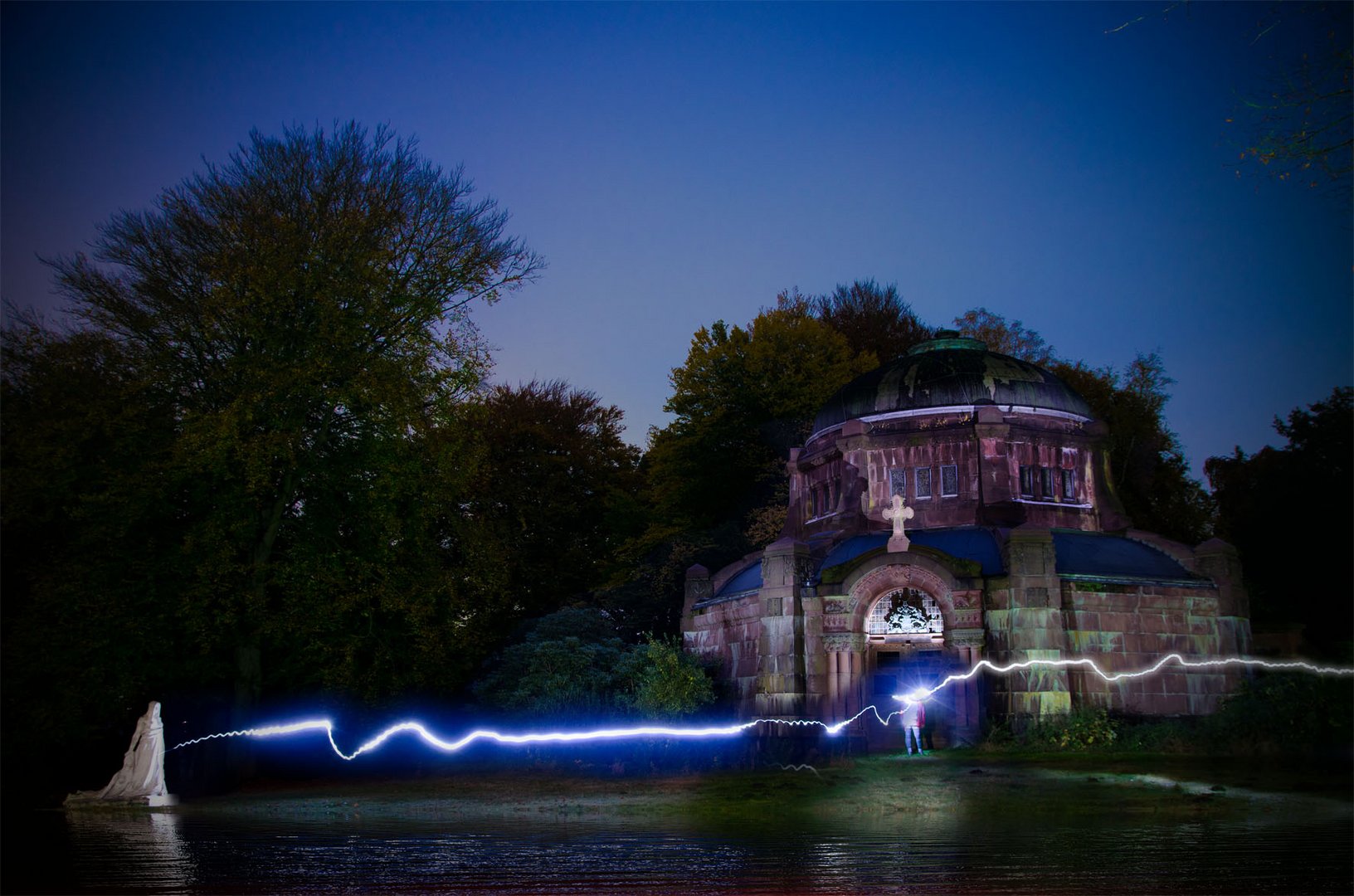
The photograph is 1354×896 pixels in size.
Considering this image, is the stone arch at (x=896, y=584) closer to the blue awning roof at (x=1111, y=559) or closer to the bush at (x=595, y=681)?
the blue awning roof at (x=1111, y=559)

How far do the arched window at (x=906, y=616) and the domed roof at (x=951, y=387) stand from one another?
7916 mm

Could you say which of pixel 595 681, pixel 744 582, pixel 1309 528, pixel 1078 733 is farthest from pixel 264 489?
pixel 1309 528

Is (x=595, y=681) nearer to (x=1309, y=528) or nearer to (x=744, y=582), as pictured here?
(x=744, y=582)

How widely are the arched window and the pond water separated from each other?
15.0 meters

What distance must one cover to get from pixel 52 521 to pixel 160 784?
9.21 meters

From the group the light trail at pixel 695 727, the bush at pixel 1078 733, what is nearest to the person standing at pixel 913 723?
the light trail at pixel 695 727

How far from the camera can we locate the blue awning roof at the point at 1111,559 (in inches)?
1289

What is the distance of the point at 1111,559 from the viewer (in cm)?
3369

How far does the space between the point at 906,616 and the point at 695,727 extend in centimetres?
737

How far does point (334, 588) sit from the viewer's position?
95.3ft

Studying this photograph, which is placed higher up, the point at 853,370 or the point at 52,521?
the point at 853,370

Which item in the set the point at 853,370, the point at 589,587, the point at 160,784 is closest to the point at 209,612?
the point at 160,784

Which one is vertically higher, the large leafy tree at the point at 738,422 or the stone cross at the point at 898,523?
the large leafy tree at the point at 738,422

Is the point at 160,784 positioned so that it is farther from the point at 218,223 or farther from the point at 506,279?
the point at 506,279
